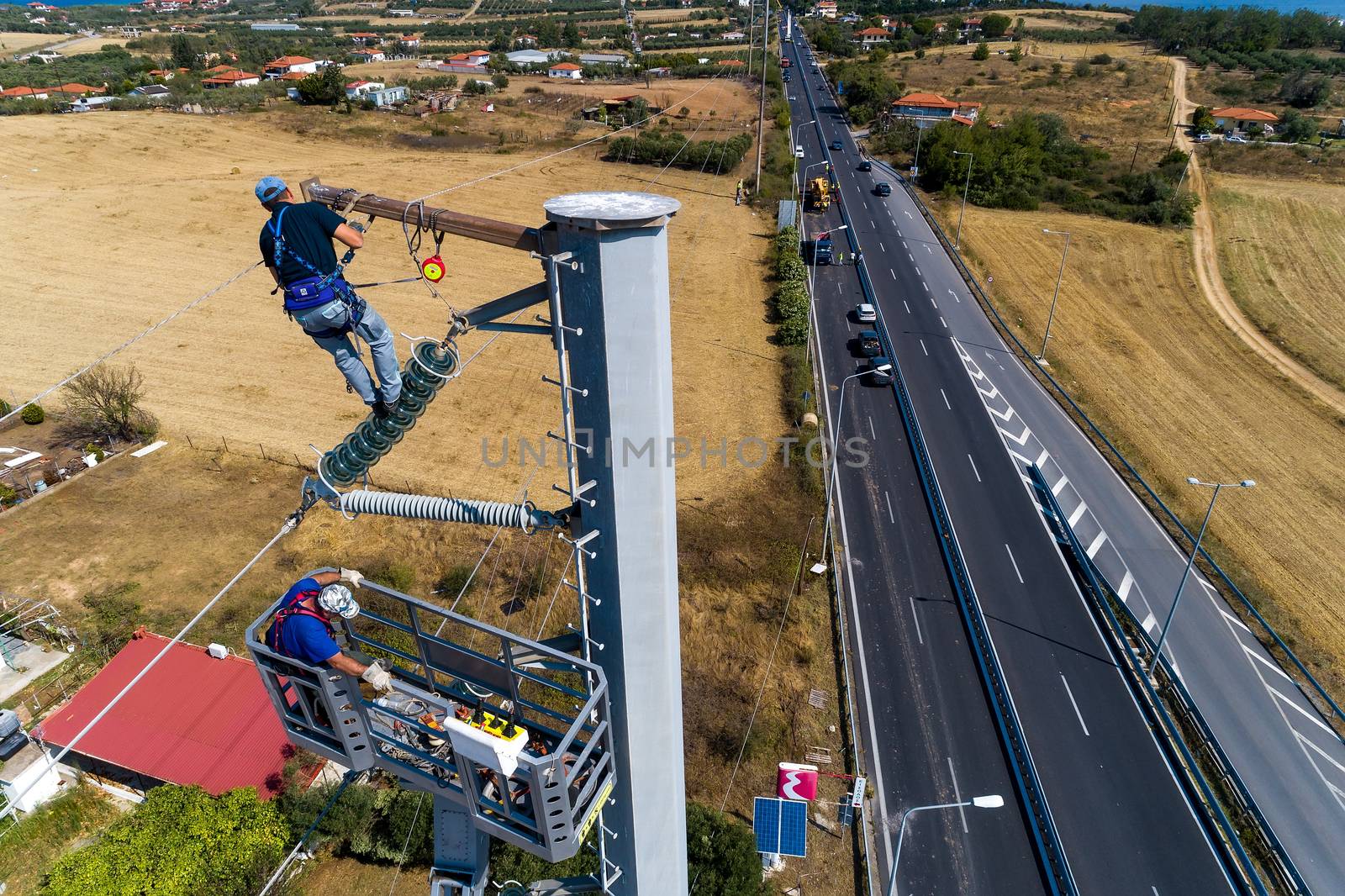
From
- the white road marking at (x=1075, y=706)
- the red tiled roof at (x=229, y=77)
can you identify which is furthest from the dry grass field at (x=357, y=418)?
the red tiled roof at (x=229, y=77)

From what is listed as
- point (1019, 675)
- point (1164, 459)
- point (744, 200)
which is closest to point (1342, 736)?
point (1019, 675)

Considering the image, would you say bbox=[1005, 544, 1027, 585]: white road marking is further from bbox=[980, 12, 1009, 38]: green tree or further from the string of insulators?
bbox=[980, 12, 1009, 38]: green tree

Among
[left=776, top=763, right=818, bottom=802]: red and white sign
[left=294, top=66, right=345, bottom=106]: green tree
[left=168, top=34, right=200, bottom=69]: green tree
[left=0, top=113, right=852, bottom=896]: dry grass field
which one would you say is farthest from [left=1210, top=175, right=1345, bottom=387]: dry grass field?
[left=168, top=34, right=200, bottom=69]: green tree

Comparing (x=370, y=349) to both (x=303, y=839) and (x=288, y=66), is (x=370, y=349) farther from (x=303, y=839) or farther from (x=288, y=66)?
(x=288, y=66)

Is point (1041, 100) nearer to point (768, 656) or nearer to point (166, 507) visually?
point (768, 656)

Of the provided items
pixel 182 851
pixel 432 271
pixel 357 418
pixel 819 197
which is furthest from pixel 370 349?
pixel 819 197
